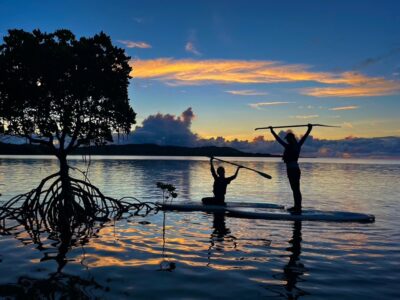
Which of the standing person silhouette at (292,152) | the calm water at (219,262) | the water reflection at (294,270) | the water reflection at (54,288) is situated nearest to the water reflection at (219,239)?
the calm water at (219,262)

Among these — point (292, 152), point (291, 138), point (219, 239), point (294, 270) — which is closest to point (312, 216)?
point (292, 152)

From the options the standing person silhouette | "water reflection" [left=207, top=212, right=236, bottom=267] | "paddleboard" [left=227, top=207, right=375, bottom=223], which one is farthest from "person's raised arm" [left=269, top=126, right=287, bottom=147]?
"water reflection" [left=207, top=212, right=236, bottom=267]

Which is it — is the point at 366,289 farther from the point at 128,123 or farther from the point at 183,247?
the point at 128,123

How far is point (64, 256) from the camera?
1326 centimetres

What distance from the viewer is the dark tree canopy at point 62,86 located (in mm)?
19422

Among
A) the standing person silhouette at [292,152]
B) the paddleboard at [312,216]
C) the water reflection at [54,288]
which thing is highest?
the standing person silhouette at [292,152]

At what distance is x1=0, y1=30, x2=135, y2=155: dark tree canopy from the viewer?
19.4 m

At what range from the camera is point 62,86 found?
1998cm

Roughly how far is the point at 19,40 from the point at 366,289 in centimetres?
1858

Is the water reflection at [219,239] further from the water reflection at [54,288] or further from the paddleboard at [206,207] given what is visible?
the water reflection at [54,288]

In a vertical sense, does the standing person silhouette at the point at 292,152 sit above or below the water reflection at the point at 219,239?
above

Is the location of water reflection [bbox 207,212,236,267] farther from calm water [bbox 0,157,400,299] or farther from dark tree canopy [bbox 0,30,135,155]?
dark tree canopy [bbox 0,30,135,155]

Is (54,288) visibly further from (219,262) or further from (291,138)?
(291,138)

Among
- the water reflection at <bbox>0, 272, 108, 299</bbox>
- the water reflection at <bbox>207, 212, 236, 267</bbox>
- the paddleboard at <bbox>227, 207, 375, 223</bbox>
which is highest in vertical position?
the paddleboard at <bbox>227, 207, 375, 223</bbox>
